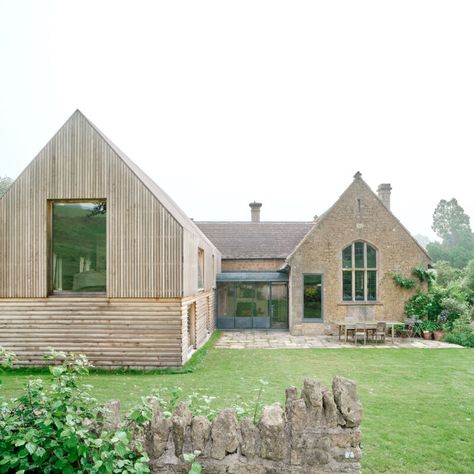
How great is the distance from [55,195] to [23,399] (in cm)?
1075

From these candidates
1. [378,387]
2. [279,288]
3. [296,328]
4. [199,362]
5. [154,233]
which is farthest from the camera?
[279,288]

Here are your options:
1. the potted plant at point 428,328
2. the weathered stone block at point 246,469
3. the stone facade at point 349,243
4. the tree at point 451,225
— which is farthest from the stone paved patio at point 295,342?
the tree at point 451,225

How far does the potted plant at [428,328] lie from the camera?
19391 millimetres

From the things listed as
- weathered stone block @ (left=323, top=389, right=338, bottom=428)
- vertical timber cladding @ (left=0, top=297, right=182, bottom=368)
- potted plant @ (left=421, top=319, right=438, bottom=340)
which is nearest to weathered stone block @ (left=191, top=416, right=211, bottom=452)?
weathered stone block @ (left=323, top=389, right=338, bottom=428)

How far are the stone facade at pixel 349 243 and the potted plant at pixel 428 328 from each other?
1.71 meters

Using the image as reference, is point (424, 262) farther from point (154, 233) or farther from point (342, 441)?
point (342, 441)

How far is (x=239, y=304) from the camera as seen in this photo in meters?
23.6

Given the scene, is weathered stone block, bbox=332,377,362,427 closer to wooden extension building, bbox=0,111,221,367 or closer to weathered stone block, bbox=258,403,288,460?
weathered stone block, bbox=258,403,288,460

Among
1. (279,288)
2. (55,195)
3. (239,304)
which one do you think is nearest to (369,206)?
(279,288)

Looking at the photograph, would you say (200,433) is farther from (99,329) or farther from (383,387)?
(99,329)

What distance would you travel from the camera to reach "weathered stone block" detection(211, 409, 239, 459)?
12.9ft

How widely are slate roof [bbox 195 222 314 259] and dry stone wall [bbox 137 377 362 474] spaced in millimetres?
22370

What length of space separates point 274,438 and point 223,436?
0.49m

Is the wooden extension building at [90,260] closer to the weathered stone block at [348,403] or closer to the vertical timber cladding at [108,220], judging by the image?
the vertical timber cladding at [108,220]
